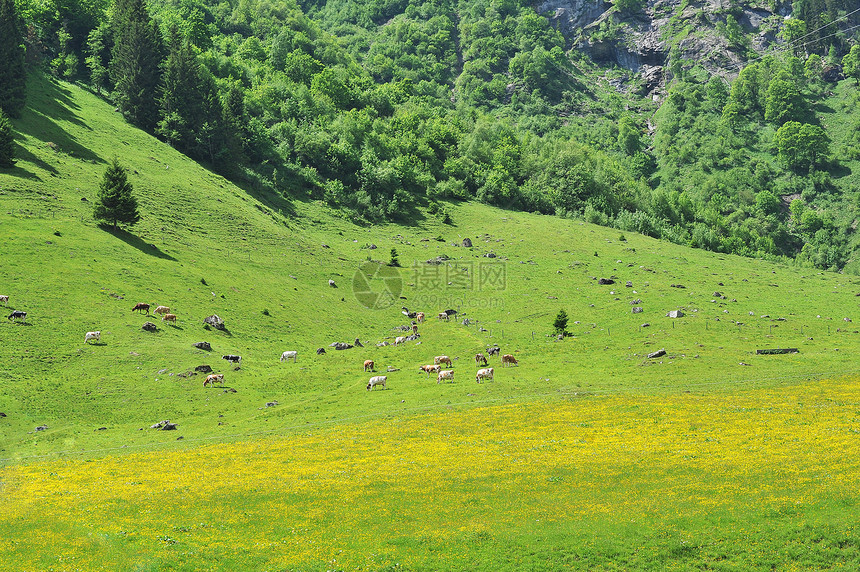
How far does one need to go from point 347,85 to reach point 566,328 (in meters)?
143

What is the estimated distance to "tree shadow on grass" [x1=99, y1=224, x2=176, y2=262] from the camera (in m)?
82.9

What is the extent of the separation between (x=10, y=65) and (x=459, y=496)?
11147 cm

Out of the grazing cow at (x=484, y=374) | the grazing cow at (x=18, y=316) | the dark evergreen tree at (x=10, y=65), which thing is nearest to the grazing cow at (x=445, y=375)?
the grazing cow at (x=484, y=374)

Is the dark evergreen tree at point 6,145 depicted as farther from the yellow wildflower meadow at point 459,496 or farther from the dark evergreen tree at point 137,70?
the yellow wildflower meadow at point 459,496

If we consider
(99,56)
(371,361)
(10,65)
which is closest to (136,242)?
(371,361)

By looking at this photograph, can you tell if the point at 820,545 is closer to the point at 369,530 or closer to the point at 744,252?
the point at 369,530

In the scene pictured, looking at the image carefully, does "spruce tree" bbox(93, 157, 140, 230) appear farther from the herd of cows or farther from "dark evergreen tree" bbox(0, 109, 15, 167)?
the herd of cows

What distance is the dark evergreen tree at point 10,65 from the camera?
3967 inches

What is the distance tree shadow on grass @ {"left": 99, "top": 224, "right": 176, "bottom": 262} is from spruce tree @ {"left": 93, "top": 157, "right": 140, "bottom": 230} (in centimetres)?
136

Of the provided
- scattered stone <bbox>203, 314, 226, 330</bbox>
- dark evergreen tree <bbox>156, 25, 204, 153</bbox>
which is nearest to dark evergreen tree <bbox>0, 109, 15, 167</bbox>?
dark evergreen tree <bbox>156, 25, 204, 153</bbox>

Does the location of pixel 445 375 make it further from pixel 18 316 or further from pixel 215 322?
pixel 18 316

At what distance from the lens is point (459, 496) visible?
32.5m

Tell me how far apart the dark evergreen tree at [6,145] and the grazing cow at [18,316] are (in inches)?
1512

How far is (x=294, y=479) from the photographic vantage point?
119 ft
